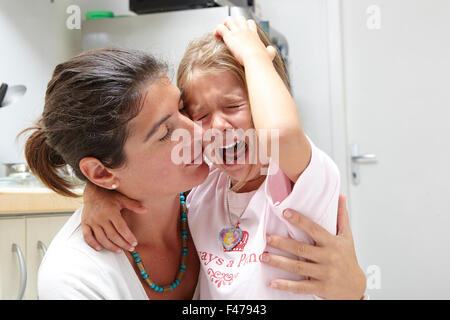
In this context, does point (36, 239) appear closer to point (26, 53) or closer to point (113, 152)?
point (113, 152)

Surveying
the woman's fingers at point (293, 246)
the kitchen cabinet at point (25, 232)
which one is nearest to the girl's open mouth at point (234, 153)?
the woman's fingers at point (293, 246)

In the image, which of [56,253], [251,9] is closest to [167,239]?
[56,253]

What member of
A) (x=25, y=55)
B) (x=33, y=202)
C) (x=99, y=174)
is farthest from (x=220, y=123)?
(x=25, y=55)

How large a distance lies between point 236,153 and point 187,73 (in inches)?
7.2

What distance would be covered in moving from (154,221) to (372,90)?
5.96ft

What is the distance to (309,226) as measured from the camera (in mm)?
760

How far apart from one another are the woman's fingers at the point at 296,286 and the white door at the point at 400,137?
178 centimetres

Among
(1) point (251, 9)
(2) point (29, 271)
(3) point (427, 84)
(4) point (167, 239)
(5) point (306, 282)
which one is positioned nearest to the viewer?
(5) point (306, 282)

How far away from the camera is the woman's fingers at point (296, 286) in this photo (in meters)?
0.74

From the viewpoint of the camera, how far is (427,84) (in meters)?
2.36

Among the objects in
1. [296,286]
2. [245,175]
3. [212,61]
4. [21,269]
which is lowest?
[21,269]

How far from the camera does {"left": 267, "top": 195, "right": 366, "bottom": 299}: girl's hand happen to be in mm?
749
